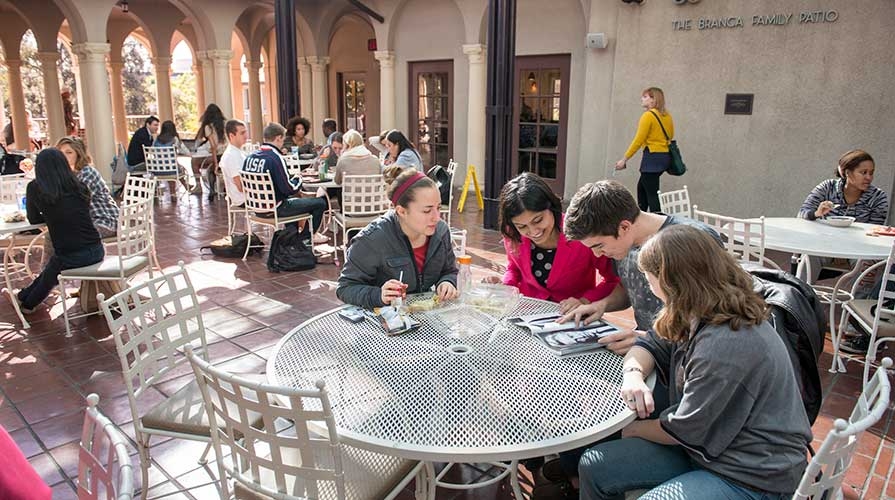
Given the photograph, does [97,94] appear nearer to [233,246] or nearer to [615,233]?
[233,246]

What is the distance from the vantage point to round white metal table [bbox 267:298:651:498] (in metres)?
1.64

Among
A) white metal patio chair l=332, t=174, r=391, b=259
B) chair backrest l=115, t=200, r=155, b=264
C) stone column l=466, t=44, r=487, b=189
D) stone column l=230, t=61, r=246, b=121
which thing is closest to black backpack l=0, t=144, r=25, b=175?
chair backrest l=115, t=200, r=155, b=264

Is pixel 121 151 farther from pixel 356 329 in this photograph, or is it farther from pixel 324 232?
pixel 356 329

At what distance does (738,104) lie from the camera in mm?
6996

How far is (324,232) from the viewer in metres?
7.68

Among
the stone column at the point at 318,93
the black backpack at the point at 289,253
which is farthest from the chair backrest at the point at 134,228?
the stone column at the point at 318,93

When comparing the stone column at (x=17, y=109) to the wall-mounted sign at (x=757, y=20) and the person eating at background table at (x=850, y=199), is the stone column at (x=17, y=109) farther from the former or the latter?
the person eating at background table at (x=850, y=199)

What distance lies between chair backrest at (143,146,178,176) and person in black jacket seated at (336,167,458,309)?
7.88 m

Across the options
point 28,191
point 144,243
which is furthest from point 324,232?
point 28,191

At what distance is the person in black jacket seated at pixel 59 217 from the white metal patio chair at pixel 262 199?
5.91 ft

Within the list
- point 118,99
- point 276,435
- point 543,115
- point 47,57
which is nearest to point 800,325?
point 276,435

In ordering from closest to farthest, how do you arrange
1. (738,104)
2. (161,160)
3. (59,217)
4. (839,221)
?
(59,217)
(839,221)
(738,104)
(161,160)

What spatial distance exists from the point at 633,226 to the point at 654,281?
26.3 inches

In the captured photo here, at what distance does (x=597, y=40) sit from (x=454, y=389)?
7.03m
